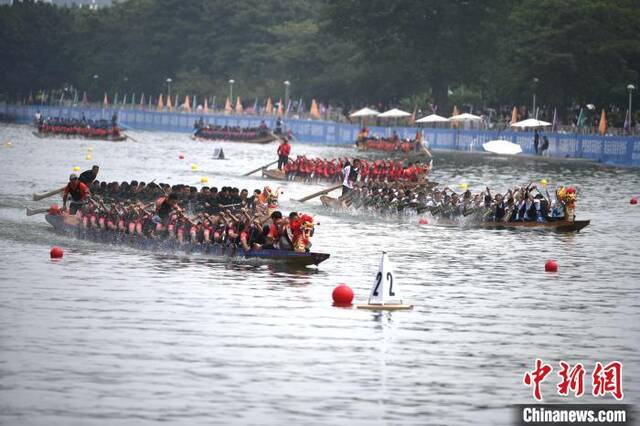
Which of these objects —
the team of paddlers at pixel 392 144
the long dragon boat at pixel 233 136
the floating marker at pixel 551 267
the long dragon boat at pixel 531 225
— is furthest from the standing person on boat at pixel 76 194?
the long dragon boat at pixel 233 136

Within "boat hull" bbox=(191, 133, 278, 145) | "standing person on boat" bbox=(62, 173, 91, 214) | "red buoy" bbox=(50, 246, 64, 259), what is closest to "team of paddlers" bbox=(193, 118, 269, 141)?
"boat hull" bbox=(191, 133, 278, 145)

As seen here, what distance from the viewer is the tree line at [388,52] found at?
349 feet

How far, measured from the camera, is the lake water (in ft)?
70.0

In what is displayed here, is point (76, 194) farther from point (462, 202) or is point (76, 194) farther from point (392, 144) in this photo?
point (392, 144)

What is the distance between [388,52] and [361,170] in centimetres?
7021

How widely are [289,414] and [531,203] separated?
2779 cm

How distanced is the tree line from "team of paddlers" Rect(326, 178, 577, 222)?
171 feet

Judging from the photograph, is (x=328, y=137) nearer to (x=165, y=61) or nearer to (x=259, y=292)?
(x=165, y=61)

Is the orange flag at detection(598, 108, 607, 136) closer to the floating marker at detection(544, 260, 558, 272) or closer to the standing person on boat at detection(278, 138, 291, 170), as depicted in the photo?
the standing person on boat at detection(278, 138, 291, 170)

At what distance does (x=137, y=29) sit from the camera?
19475cm

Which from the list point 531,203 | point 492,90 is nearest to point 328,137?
point 492,90

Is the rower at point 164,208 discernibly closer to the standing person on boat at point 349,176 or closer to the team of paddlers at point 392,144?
the standing person on boat at point 349,176

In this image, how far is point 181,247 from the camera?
3812 cm

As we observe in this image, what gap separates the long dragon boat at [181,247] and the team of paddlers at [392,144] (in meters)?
52.9
